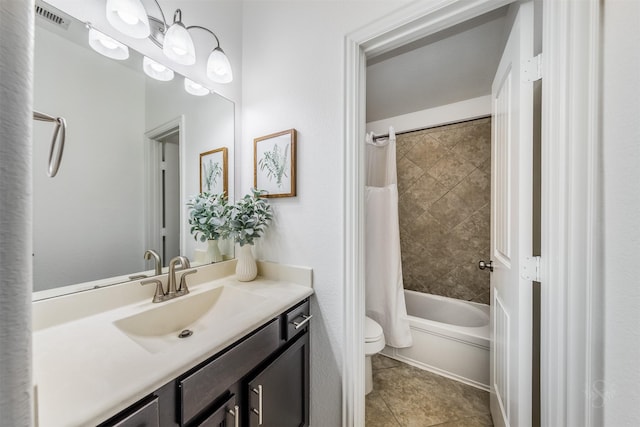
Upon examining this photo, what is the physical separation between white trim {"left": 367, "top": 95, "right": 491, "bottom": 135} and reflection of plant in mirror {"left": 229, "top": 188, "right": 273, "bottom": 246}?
1890mm

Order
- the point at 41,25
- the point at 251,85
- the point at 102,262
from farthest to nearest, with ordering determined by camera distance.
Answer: the point at 251,85 < the point at 102,262 < the point at 41,25

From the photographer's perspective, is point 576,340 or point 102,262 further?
point 102,262

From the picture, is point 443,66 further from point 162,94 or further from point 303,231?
point 162,94

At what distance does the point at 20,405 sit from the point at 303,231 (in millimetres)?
1045

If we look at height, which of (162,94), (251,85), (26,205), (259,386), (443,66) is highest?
(443,66)

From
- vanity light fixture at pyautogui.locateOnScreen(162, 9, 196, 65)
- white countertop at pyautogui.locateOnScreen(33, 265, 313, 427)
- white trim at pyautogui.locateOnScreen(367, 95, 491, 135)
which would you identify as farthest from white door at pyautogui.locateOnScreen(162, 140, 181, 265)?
white trim at pyautogui.locateOnScreen(367, 95, 491, 135)

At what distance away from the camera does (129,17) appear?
90cm

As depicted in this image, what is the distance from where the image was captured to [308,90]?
120cm

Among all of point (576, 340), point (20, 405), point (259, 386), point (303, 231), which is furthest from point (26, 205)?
point (576, 340)

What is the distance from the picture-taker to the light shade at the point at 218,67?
48.1 inches

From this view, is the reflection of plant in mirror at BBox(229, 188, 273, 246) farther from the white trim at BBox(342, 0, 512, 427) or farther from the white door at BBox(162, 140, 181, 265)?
the white trim at BBox(342, 0, 512, 427)

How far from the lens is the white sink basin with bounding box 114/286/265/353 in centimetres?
84

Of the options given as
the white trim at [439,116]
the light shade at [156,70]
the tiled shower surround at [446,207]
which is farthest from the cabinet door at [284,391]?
the white trim at [439,116]

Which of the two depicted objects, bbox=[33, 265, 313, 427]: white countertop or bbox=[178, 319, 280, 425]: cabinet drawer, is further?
bbox=[178, 319, 280, 425]: cabinet drawer
